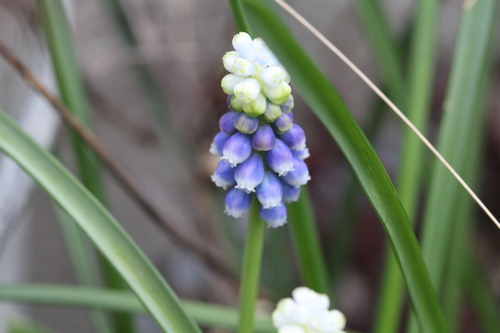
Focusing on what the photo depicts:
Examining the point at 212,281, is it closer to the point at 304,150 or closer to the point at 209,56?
the point at 209,56

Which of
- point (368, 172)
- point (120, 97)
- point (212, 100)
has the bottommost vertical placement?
point (368, 172)

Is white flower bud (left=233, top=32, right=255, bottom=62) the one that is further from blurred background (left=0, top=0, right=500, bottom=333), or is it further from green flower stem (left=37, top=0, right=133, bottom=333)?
blurred background (left=0, top=0, right=500, bottom=333)

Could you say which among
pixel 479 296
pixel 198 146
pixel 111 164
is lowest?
pixel 479 296

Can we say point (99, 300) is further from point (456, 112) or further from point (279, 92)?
point (456, 112)

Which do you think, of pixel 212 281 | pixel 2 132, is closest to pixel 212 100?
pixel 212 281

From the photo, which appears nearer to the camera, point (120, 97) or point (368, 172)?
point (368, 172)

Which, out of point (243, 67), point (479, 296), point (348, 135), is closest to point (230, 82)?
point (243, 67)
